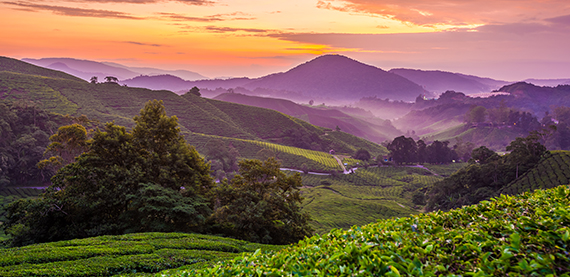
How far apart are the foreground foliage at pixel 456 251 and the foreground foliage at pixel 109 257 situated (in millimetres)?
5950

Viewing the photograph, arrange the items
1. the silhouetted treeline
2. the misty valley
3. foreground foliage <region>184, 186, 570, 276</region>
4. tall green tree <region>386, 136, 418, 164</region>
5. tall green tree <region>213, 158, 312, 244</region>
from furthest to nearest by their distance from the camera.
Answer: the silhouetted treeline → tall green tree <region>386, 136, 418, 164</region> → tall green tree <region>213, 158, 312, 244</region> → the misty valley → foreground foliage <region>184, 186, 570, 276</region>

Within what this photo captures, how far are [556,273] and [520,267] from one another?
0.43 meters

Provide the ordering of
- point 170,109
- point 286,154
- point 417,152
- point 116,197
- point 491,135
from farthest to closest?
point 491,135, point 170,109, point 417,152, point 286,154, point 116,197

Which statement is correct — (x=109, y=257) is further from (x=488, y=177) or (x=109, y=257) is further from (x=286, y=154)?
(x=286, y=154)

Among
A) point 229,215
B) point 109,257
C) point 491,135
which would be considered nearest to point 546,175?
point 229,215

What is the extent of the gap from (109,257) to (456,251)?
10.9 m

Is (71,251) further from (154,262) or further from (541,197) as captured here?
(541,197)

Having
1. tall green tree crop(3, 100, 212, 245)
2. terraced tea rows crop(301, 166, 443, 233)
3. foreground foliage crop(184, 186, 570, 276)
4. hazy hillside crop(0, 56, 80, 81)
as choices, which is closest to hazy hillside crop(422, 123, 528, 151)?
terraced tea rows crop(301, 166, 443, 233)

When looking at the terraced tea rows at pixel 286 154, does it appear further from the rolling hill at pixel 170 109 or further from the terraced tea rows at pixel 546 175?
the terraced tea rows at pixel 546 175

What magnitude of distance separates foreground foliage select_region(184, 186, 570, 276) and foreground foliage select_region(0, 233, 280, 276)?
595 cm

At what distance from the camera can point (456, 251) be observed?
389 centimetres

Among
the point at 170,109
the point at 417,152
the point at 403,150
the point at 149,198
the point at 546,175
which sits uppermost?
the point at 149,198

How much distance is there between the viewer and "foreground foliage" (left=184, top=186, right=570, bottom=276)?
339 centimetres

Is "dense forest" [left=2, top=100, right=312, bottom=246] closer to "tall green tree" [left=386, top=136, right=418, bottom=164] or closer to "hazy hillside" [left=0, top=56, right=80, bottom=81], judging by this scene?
"tall green tree" [left=386, top=136, right=418, bottom=164]
